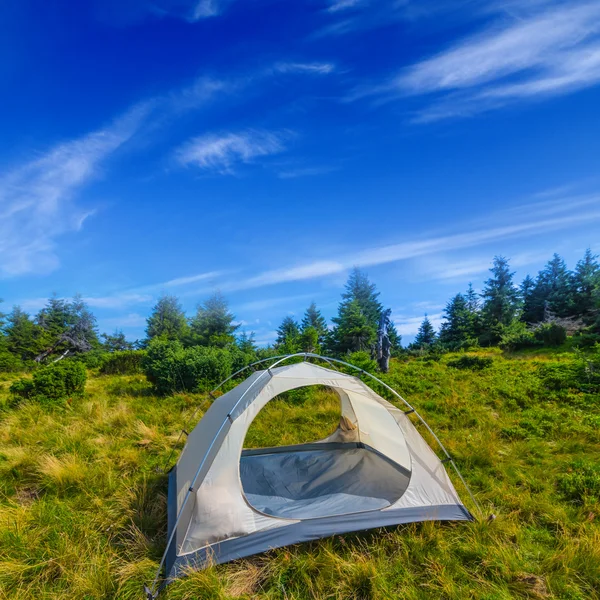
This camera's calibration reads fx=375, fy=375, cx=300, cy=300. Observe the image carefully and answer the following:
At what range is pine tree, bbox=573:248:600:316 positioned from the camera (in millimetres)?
27006

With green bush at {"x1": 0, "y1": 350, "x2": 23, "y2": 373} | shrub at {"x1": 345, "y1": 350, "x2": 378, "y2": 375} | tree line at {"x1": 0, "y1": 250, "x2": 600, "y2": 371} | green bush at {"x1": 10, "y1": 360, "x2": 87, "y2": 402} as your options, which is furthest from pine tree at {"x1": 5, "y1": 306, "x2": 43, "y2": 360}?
shrub at {"x1": 345, "y1": 350, "x2": 378, "y2": 375}

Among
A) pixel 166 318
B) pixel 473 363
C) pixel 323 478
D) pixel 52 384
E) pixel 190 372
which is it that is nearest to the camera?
pixel 323 478

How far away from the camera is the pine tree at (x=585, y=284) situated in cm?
2701

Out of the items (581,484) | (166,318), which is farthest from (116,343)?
(581,484)

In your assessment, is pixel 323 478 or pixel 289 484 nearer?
pixel 289 484

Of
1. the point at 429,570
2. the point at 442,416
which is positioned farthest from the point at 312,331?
the point at 429,570

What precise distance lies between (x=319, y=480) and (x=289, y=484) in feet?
1.37

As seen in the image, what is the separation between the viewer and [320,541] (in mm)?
3850

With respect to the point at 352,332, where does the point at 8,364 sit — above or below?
above

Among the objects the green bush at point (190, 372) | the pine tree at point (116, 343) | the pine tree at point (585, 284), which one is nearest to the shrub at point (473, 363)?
the green bush at point (190, 372)

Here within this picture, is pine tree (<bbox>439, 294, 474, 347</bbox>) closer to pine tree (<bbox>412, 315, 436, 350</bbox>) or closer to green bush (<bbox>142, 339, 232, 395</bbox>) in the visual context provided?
pine tree (<bbox>412, 315, 436, 350</bbox>)

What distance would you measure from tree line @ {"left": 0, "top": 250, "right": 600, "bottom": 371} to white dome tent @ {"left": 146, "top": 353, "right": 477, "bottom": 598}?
46.7ft

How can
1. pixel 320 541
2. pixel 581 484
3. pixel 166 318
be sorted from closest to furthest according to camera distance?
pixel 320 541 < pixel 581 484 < pixel 166 318

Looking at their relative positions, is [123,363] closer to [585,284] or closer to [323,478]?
[323,478]
